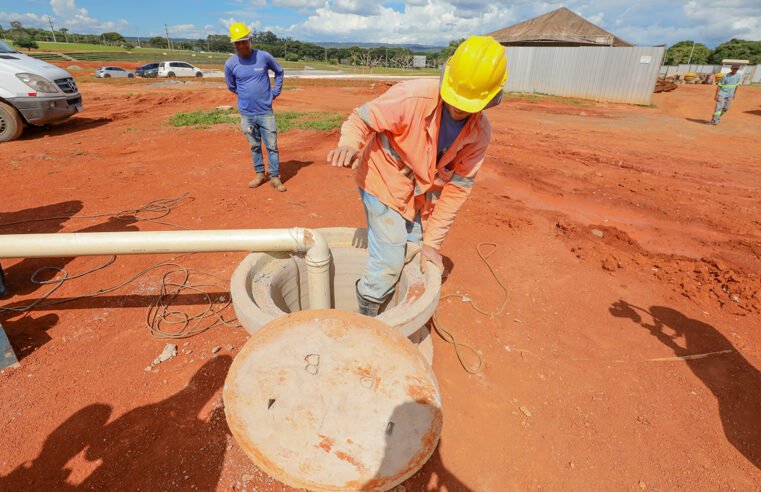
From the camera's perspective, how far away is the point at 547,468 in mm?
2117

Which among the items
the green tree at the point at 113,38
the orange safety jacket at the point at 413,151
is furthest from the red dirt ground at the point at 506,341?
the green tree at the point at 113,38

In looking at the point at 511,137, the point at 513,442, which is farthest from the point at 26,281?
the point at 511,137

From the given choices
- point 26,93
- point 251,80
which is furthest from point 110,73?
point 251,80

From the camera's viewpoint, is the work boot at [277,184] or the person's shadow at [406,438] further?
the work boot at [277,184]

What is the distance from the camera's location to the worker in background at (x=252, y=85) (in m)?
4.94

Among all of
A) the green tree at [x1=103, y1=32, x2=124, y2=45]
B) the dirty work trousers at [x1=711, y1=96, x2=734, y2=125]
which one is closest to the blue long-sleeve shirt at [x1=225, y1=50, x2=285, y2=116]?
the dirty work trousers at [x1=711, y1=96, x2=734, y2=125]

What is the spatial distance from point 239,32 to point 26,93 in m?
5.89

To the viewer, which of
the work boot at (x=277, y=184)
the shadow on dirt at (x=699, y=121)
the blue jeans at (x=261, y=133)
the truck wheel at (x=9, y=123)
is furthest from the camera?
the shadow on dirt at (x=699, y=121)

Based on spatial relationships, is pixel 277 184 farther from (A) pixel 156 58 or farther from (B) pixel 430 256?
(A) pixel 156 58

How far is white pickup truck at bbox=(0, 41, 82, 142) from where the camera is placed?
743 centimetres

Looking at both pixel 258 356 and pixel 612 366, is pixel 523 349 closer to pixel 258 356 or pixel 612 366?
pixel 612 366

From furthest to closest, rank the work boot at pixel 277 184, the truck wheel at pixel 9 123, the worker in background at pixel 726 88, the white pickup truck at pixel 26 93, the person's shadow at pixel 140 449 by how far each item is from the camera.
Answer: the worker in background at pixel 726 88
the truck wheel at pixel 9 123
the white pickup truck at pixel 26 93
the work boot at pixel 277 184
the person's shadow at pixel 140 449

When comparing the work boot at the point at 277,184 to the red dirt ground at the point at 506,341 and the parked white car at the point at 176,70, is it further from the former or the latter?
the parked white car at the point at 176,70

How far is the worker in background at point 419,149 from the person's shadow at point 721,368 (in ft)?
6.51
